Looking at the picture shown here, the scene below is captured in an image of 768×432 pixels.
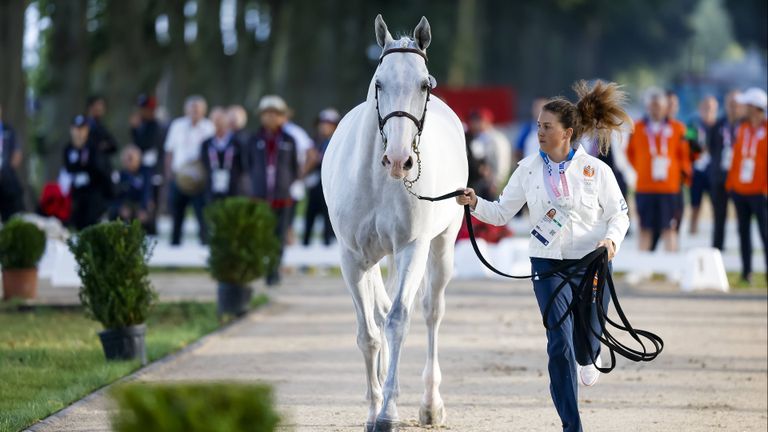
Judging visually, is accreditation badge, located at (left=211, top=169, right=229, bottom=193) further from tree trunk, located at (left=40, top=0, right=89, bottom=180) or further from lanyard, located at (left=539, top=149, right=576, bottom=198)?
lanyard, located at (left=539, top=149, right=576, bottom=198)

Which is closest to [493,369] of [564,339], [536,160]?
[536,160]

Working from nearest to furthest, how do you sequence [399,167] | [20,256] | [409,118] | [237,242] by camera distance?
[399,167] → [409,118] → [237,242] → [20,256]

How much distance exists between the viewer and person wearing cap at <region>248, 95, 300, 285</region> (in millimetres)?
19750

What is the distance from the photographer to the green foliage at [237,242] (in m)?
16.1

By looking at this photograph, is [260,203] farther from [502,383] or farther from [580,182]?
[580,182]

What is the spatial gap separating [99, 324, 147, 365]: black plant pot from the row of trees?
1486cm

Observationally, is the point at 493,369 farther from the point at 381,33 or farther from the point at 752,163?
the point at 752,163

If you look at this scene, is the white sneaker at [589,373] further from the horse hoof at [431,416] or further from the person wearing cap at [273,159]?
the person wearing cap at [273,159]

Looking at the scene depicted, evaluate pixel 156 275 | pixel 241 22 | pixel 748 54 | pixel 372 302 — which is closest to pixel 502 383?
pixel 372 302

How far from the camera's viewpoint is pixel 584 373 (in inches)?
363

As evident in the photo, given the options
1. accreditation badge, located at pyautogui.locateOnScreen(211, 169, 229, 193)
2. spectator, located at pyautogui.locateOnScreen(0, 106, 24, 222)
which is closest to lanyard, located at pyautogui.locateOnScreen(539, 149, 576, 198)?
accreditation badge, located at pyautogui.locateOnScreen(211, 169, 229, 193)

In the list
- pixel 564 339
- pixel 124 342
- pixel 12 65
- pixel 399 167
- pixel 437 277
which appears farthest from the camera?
pixel 12 65

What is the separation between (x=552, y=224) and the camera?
897cm

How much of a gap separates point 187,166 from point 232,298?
5583 mm
